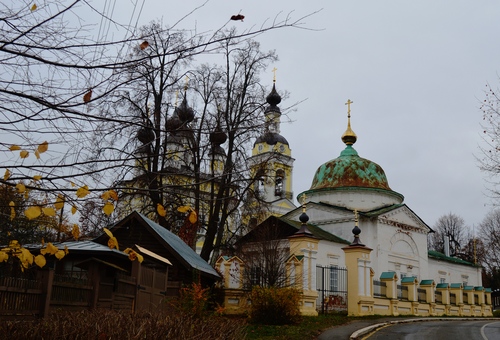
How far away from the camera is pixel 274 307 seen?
17781mm

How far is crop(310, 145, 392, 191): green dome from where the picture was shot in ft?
128

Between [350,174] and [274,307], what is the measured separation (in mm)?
22823

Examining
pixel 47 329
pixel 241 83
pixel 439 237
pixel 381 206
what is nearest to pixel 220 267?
pixel 241 83

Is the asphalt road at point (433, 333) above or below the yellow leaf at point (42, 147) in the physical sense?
below

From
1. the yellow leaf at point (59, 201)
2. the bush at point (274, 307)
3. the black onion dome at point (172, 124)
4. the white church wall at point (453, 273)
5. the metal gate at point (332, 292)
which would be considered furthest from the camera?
the white church wall at point (453, 273)

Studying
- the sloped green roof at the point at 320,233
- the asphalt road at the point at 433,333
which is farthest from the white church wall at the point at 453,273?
the asphalt road at the point at 433,333

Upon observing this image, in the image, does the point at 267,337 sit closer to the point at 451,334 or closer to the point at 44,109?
the point at 451,334

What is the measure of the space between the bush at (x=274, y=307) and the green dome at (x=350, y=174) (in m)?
21.5

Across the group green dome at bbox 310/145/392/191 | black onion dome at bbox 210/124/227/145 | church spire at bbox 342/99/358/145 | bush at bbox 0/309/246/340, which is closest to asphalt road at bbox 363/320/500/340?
black onion dome at bbox 210/124/227/145

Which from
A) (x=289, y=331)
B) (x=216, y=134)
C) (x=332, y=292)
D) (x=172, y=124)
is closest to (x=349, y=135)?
(x=332, y=292)

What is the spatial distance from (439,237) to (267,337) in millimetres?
Result: 65570

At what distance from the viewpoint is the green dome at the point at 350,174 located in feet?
128

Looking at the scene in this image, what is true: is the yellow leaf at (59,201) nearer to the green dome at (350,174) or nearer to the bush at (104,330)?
the bush at (104,330)

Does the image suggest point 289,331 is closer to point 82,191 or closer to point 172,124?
point 172,124
